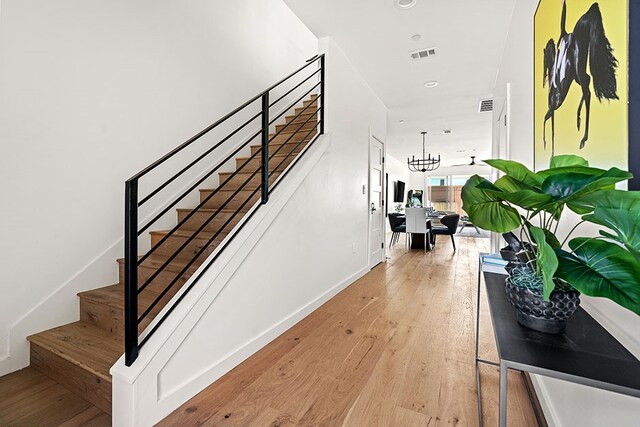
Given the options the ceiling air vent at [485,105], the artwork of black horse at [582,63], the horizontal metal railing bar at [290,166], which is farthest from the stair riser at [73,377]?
the ceiling air vent at [485,105]

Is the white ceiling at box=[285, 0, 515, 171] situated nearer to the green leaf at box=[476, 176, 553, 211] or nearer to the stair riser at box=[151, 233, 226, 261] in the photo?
the stair riser at box=[151, 233, 226, 261]

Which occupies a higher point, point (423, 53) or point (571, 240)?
point (423, 53)

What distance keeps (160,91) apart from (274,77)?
5.82ft

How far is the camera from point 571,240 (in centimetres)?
73

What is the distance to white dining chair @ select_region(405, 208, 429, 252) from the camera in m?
6.26

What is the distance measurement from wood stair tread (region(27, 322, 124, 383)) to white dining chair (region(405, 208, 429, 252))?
564 cm

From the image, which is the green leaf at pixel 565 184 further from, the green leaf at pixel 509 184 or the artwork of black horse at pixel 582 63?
the artwork of black horse at pixel 582 63

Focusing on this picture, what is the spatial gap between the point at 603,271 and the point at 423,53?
3478 mm

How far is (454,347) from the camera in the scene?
2.16 metres

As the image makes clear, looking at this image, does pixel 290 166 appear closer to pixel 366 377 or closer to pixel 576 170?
pixel 366 377

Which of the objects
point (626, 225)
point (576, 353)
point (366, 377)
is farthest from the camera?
point (366, 377)

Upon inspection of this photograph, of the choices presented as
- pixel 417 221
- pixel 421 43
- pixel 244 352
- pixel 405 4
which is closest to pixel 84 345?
pixel 244 352

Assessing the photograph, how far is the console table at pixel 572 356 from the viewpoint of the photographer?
689 mm

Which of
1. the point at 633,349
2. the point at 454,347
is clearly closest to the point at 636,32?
the point at 633,349
